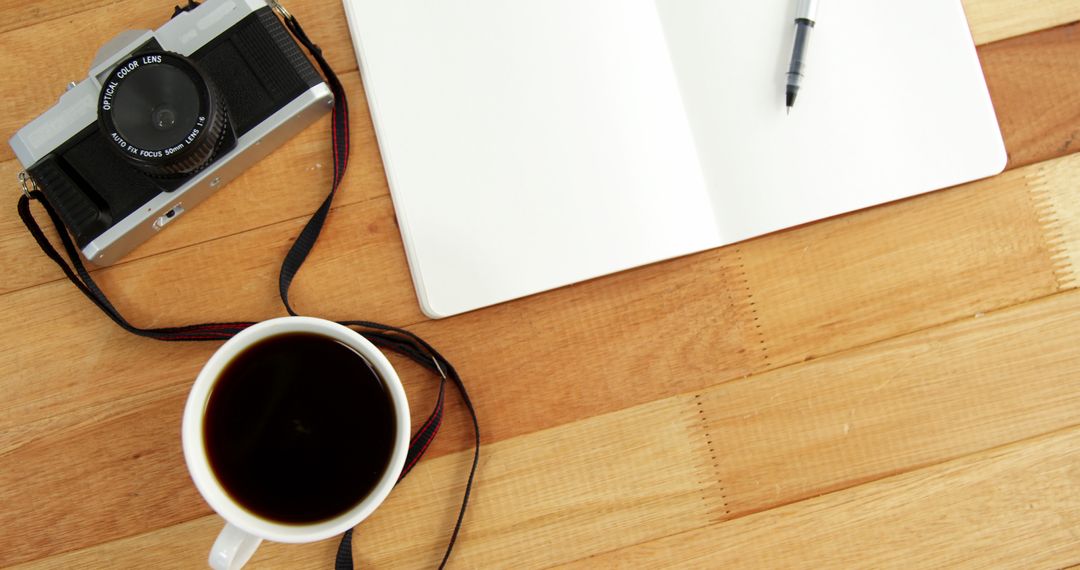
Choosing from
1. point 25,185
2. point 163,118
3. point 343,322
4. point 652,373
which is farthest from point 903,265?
point 25,185

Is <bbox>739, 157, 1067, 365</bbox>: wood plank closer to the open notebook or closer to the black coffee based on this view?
the open notebook

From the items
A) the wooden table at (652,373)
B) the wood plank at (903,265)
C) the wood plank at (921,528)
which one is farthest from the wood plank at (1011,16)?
the wood plank at (921,528)

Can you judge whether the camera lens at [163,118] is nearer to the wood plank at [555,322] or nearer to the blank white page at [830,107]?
the wood plank at [555,322]

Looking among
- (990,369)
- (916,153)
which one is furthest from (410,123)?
(990,369)

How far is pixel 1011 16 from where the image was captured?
1.80 feet

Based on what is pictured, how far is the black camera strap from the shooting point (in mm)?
496

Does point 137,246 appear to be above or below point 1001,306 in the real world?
above

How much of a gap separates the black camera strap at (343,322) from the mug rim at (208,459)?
0.08 m

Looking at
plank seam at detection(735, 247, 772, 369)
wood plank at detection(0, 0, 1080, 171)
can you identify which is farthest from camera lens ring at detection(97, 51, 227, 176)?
plank seam at detection(735, 247, 772, 369)

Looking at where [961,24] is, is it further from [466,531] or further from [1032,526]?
[466,531]

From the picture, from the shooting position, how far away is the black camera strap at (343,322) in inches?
19.5

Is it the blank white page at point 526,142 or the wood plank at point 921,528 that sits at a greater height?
the blank white page at point 526,142

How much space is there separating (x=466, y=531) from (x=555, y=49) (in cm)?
36

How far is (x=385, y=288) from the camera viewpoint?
521mm
